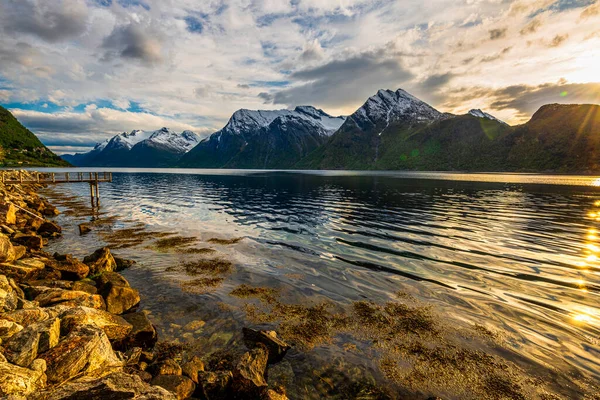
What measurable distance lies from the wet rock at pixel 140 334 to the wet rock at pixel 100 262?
24.6 feet

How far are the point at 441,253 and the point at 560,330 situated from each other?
11309 mm

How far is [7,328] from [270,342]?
26.6ft

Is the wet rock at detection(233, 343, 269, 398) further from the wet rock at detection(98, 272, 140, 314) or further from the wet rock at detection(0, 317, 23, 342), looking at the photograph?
the wet rock at detection(98, 272, 140, 314)

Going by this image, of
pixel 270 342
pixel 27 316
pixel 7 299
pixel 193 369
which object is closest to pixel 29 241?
pixel 7 299

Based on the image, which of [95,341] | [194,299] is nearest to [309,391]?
[95,341]

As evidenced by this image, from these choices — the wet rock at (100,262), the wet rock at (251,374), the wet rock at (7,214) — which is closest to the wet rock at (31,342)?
the wet rock at (251,374)

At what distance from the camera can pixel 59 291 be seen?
1254 cm

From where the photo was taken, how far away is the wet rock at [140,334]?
37.2 ft

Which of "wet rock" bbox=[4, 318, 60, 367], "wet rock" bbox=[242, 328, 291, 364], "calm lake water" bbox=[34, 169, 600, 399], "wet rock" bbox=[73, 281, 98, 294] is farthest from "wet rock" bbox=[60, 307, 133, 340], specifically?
"wet rock" bbox=[242, 328, 291, 364]

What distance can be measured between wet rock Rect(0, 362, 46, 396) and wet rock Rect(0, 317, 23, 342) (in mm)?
1960

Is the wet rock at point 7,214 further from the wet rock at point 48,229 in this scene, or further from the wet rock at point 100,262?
the wet rock at point 100,262

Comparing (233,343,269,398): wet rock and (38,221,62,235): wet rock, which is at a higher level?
(233,343,269,398): wet rock

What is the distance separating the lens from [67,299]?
12203mm

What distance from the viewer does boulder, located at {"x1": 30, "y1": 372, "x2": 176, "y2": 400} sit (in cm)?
615
